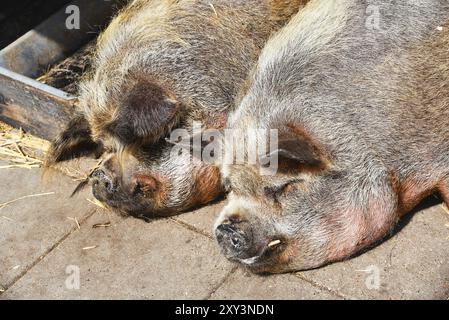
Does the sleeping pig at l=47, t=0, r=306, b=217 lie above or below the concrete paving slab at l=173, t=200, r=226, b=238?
above

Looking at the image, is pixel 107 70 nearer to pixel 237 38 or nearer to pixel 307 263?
pixel 237 38

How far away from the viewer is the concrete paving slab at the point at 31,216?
17.0ft

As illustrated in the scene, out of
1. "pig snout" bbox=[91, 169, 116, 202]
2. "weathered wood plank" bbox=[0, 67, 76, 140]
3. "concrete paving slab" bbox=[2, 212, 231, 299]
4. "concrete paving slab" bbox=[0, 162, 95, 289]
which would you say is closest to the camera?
"concrete paving slab" bbox=[2, 212, 231, 299]

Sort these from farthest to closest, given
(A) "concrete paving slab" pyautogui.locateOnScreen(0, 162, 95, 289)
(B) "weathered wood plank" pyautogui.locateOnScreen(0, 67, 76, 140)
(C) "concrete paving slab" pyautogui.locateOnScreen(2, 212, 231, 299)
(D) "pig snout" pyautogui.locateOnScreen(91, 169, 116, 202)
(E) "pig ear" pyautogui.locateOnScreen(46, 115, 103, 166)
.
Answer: (B) "weathered wood plank" pyautogui.locateOnScreen(0, 67, 76, 140), (E) "pig ear" pyautogui.locateOnScreen(46, 115, 103, 166), (D) "pig snout" pyautogui.locateOnScreen(91, 169, 116, 202), (A) "concrete paving slab" pyautogui.locateOnScreen(0, 162, 95, 289), (C) "concrete paving slab" pyautogui.locateOnScreen(2, 212, 231, 299)

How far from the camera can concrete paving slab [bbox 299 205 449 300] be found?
458 cm

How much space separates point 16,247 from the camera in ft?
17.3

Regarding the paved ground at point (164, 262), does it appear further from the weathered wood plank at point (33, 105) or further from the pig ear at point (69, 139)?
the weathered wood plank at point (33, 105)

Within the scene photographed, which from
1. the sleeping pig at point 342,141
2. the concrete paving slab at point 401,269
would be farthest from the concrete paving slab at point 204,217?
the concrete paving slab at point 401,269

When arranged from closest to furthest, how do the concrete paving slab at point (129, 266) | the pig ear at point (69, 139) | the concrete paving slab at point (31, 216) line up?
the concrete paving slab at point (129, 266) → the concrete paving slab at point (31, 216) → the pig ear at point (69, 139)

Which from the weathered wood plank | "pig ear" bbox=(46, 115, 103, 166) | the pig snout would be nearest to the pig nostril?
the pig snout

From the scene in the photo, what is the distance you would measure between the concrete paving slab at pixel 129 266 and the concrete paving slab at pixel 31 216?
0.10m

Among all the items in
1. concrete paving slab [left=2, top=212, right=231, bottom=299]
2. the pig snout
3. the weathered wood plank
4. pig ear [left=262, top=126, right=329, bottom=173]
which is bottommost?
concrete paving slab [left=2, top=212, right=231, bottom=299]

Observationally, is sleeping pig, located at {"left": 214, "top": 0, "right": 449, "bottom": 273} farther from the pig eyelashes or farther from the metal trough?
the metal trough
